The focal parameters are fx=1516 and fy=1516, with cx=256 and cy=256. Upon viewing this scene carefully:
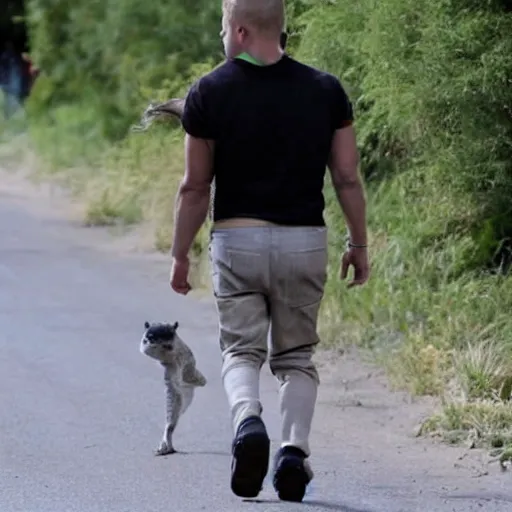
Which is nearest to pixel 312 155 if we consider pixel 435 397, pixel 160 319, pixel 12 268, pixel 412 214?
pixel 435 397

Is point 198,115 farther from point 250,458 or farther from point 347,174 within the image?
point 250,458

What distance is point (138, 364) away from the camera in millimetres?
9461

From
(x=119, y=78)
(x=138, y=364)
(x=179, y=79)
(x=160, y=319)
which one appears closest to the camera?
(x=138, y=364)

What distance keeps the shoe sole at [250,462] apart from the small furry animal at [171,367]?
1417 mm

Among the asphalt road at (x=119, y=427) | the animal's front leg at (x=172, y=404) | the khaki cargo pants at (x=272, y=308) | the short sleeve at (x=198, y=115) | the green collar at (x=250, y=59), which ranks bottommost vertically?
the asphalt road at (x=119, y=427)

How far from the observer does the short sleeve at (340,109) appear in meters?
5.70

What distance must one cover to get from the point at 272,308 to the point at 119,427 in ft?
7.03

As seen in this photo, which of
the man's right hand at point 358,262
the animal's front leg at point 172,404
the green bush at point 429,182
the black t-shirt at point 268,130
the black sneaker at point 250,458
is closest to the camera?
the black sneaker at point 250,458

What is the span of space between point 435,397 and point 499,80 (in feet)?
6.21

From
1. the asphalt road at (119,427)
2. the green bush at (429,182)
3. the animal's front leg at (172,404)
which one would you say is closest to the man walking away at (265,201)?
the asphalt road at (119,427)

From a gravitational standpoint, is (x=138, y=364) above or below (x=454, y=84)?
below

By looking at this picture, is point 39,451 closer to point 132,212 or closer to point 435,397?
point 435,397

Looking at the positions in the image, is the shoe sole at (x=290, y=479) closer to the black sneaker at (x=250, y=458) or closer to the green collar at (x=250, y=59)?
the black sneaker at (x=250, y=458)

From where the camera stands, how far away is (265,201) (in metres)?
5.66
